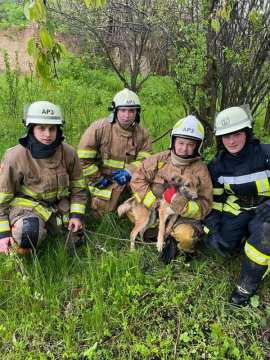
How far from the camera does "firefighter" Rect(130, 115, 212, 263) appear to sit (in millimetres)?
3059

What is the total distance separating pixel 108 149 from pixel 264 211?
6.22ft

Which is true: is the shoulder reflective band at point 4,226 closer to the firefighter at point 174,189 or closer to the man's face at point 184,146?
the firefighter at point 174,189

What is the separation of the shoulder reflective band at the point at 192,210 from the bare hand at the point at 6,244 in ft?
4.79

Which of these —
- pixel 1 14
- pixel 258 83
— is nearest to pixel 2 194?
pixel 258 83

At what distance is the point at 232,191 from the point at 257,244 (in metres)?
0.57

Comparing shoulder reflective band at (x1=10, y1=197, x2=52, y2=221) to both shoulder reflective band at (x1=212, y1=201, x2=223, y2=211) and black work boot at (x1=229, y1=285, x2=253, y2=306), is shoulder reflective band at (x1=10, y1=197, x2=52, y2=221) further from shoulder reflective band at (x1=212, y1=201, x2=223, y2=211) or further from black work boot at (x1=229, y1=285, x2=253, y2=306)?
black work boot at (x1=229, y1=285, x2=253, y2=306)

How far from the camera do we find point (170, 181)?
3.24 meters

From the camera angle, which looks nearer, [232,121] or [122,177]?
[232,121]

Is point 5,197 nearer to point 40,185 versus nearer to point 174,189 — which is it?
point 40,185

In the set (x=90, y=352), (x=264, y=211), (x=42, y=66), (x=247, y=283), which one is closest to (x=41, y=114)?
(x=42, y=66)

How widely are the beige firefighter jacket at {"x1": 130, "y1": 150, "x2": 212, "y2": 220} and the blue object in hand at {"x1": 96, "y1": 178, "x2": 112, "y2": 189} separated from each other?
2.42ft

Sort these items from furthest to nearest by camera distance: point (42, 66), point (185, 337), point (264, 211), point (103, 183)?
1. point (103, 183)
2. point (264, 211)
3. point (185, 337)
4. point (42, 66)

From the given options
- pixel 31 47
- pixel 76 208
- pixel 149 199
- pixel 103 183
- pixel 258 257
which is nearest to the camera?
pixel 31 47

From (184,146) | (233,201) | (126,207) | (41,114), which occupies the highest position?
(41,114)
